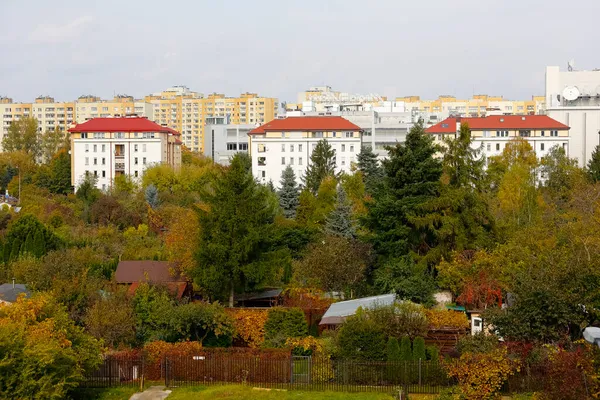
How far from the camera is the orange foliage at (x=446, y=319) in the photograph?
1224 inches

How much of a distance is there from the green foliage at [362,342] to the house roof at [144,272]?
538 inches

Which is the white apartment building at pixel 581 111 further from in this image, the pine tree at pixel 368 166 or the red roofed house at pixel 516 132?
the pine tree at pixel 368 166

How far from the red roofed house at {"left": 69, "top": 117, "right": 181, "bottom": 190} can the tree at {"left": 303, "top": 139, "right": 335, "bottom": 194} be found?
59.7 feet

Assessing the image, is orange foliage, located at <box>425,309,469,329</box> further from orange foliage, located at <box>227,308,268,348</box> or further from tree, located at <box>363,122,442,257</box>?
tree, located at <box>363,122,442,257</box>

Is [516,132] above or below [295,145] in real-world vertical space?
above

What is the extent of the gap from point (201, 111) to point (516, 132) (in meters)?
80.1

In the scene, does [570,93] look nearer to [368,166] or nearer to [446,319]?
[368,166]

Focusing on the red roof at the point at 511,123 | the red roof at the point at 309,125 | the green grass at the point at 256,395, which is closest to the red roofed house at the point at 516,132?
the red roof at the point at 511,123

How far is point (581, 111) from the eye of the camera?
86.6 m

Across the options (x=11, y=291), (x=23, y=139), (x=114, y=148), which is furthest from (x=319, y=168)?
(x=23, y=139)

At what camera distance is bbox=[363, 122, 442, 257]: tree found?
39.2m

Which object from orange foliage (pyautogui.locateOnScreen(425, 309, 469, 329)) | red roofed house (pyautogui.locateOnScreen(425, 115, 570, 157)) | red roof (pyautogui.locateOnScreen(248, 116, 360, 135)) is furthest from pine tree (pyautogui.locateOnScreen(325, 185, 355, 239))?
red roof (pyautogui.locateOnScreen(248, 116, 360, 135))

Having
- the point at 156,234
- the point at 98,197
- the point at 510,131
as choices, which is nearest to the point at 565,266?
the point at 156,234

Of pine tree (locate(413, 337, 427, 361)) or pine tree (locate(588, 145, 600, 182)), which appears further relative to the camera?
pine tree (locate(588, 145, 600, 182))
